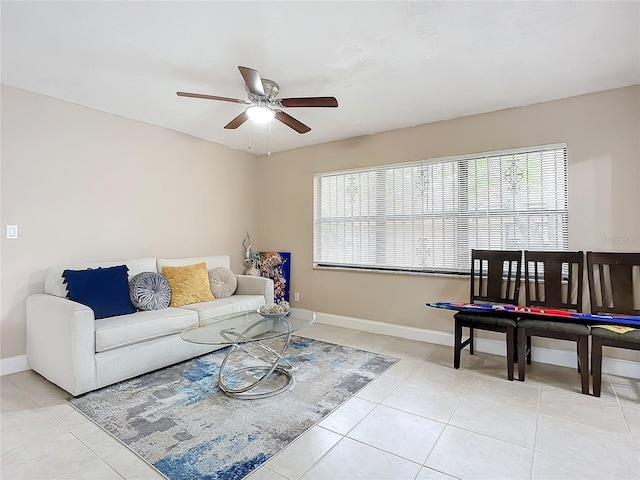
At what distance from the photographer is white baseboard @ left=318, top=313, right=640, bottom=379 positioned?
9.39 feet

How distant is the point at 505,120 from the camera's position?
3.39 meters

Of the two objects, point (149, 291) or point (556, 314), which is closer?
point (556, 314)

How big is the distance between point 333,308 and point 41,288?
315 centimetres

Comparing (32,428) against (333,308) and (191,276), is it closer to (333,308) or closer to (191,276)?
(191,276)

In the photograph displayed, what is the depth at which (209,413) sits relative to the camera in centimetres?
226

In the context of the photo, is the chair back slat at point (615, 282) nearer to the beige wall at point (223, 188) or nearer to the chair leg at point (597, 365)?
the beige wall at point (223, 188)

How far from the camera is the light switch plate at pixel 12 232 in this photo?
292 cm

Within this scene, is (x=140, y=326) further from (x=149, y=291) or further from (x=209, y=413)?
(x=209, y=413)

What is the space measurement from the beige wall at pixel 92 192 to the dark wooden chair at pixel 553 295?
3.76 m

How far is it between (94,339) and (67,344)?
0.17 meters

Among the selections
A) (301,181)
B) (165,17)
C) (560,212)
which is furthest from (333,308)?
(165,17)

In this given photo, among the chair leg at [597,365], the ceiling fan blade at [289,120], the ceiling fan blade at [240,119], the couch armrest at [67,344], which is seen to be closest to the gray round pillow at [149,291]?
the couch armrest at [67,344]

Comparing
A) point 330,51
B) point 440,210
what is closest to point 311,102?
point 330,51

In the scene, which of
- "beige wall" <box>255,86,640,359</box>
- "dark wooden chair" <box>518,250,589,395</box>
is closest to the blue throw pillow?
"beige wall" <box>255,86,640,359</box>
